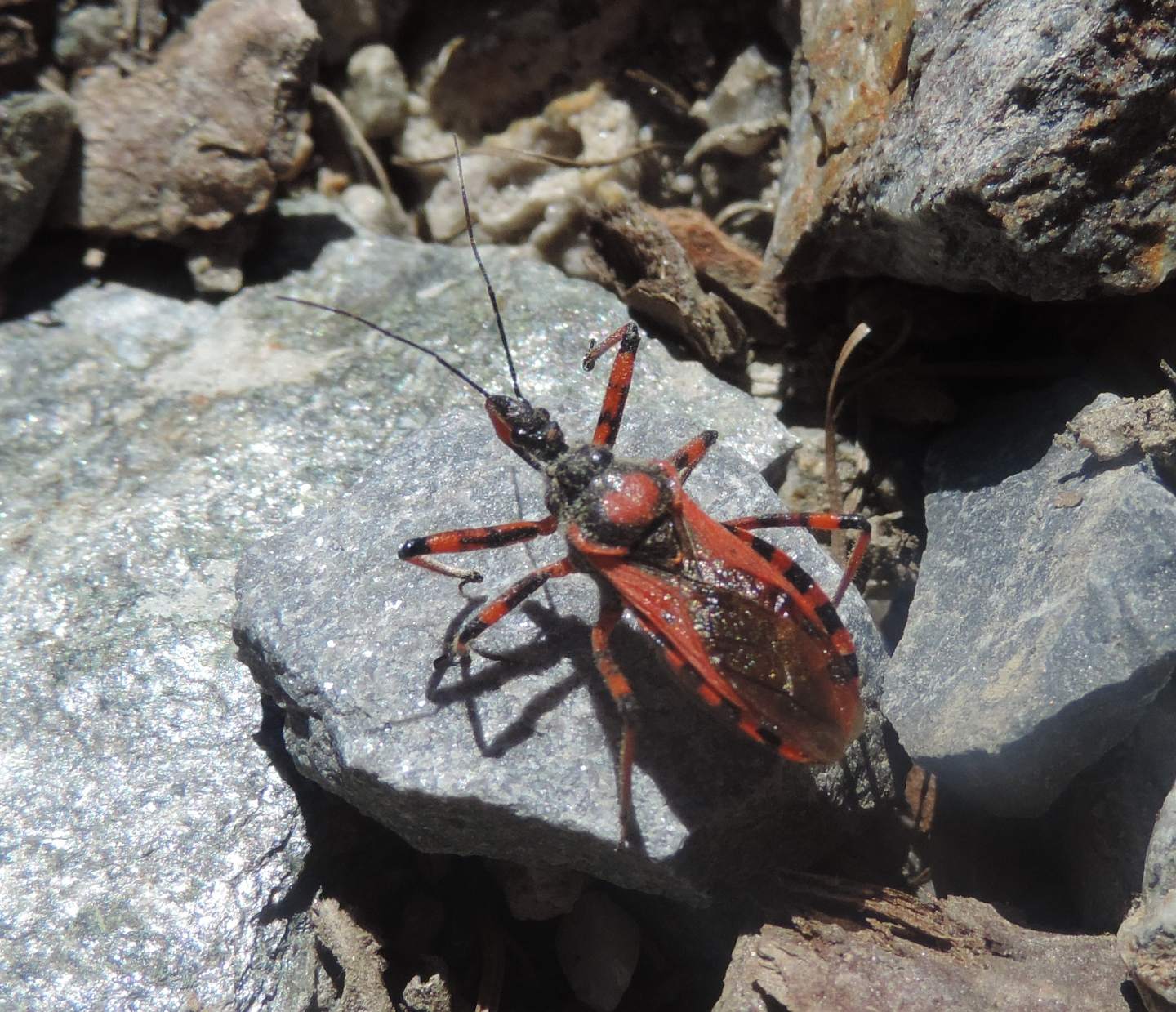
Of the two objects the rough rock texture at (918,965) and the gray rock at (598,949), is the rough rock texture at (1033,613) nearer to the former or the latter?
the rough rock texture at (918,965)

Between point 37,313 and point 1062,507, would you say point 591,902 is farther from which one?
point 37,313

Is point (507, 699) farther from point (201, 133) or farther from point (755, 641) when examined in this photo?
point (201, 133)

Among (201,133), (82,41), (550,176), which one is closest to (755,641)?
(550,176)

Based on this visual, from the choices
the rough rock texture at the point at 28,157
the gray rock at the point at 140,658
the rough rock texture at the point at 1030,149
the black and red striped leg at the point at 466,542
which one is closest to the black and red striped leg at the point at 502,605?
the black and red striped leg at the point at 466,542

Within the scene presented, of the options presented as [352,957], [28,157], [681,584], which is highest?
[681,584]

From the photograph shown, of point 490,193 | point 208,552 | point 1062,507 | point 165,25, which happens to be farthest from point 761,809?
point 165,25

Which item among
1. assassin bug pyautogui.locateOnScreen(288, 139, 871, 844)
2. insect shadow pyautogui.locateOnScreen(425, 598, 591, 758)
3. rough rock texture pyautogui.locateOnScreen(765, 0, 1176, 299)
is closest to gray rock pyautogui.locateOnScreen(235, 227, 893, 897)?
insect shadow pyautogui.locateOnScreen(425, 598, 591, 758)
